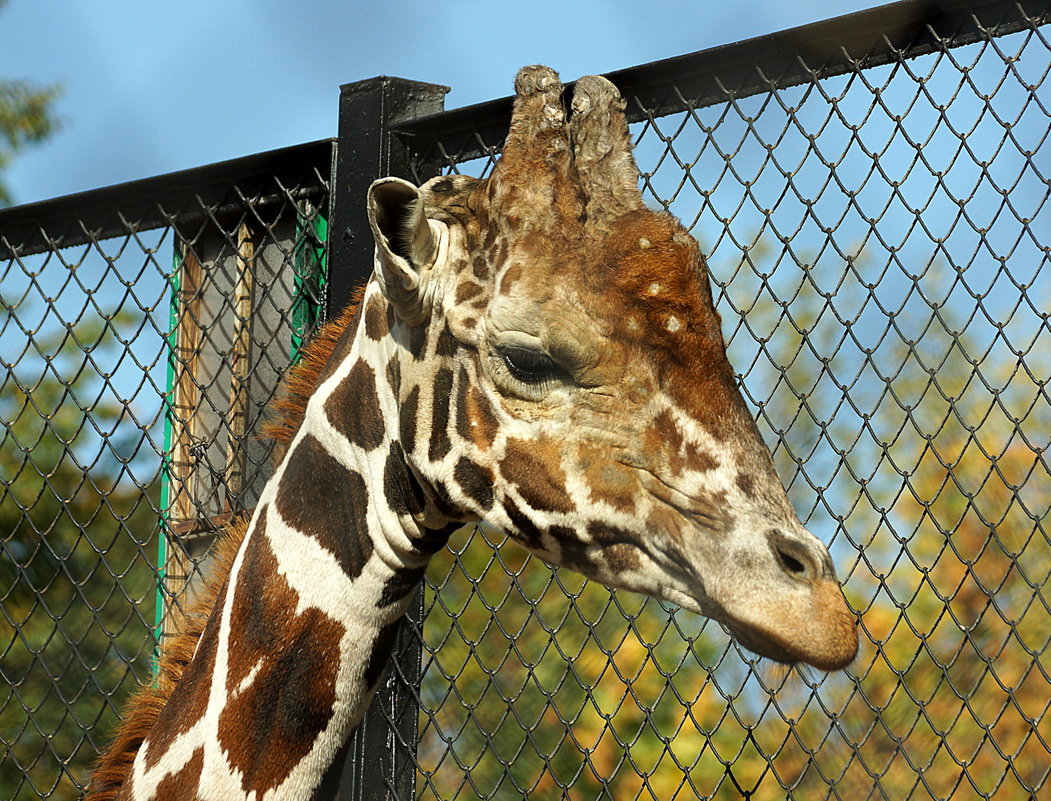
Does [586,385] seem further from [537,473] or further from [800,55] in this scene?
[800,55]

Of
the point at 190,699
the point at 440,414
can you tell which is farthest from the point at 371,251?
the point at 190,699

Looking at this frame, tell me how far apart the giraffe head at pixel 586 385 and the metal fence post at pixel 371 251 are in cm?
90

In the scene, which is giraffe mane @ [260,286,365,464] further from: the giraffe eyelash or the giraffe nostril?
the giraffe nostril

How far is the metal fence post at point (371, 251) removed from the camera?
11.0ft

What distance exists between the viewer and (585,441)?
7.43 ft

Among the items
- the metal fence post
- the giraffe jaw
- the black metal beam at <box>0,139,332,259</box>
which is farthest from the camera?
the black metal beam at <box>0,139,332,259</box>

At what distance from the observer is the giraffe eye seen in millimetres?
2311

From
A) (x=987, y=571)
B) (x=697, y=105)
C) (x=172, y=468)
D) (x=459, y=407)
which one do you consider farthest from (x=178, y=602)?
(x=987, y=571)

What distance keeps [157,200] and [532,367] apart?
7.33ft

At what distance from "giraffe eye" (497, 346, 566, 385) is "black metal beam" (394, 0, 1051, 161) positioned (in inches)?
46.8

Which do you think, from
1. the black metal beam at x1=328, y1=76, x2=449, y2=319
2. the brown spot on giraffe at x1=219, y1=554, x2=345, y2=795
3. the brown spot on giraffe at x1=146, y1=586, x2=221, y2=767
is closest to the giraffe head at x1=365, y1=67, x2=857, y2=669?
the brown spot on giraffe at x1=219, y1=554, x2=345, y2=795

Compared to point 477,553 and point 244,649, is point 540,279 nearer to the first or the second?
point 244,649

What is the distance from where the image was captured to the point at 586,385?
7.47 feet

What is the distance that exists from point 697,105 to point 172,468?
6.60 feet
